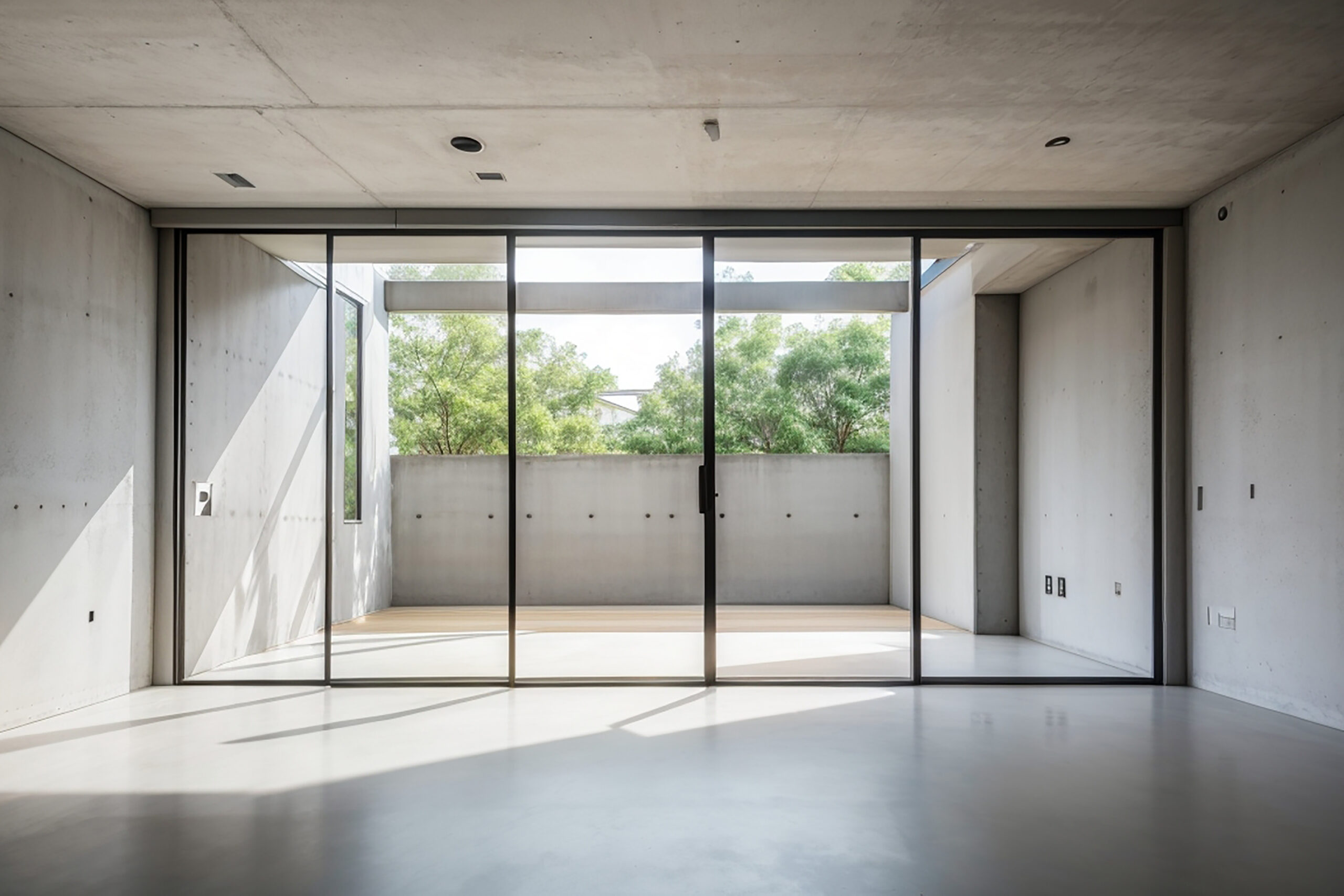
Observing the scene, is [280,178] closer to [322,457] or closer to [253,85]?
[253,85]

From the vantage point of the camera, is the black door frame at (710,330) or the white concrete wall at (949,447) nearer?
the black door frame at (710,330)

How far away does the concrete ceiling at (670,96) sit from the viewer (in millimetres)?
3098

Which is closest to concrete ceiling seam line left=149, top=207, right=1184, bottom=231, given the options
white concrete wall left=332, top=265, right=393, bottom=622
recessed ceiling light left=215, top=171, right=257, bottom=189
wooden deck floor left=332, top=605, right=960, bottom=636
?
recessed ceiling light left=215, top=171, right=257, bottom=189

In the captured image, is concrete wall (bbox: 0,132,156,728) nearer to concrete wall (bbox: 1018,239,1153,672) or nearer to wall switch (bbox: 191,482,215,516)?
wall switch (bbox: 191,482,215,516)

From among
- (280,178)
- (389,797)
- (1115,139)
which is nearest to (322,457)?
(280,178)

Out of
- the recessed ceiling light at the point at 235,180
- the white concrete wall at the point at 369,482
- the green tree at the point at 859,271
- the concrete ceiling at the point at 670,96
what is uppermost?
the green tree at the point at 859,271

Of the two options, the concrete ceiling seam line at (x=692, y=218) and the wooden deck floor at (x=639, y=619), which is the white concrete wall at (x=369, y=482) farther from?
the concrete ceiling seam line at (x=692, y=218)

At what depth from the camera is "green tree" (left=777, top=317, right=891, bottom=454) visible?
11.5 metres

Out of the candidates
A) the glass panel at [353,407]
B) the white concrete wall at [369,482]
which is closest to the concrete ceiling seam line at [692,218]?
the white concrete wall at [369,482]

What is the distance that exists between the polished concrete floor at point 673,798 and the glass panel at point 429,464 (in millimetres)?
3143

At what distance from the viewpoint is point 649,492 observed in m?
10.2

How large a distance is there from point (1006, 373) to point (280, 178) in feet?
18.6

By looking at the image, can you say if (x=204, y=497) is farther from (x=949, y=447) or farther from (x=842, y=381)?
(x=842, y=381)

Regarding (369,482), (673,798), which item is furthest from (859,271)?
(673,798)
